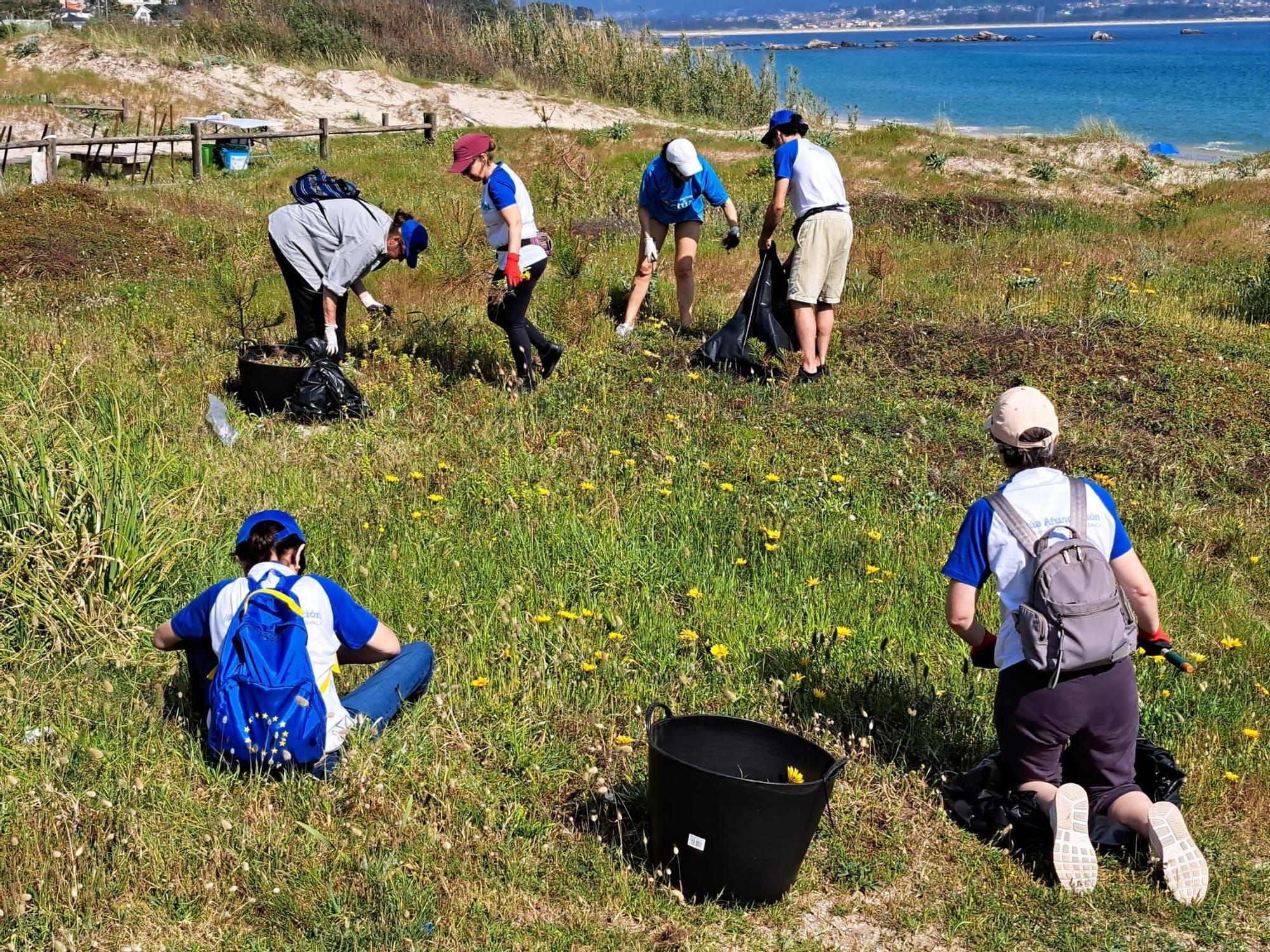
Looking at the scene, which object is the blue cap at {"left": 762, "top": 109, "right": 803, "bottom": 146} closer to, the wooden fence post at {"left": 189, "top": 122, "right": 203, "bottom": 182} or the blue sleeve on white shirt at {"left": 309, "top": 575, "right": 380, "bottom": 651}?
the blue sleeve on white shirt at {"left": 309, "top": 575, "right": 380, "bottom": 651}

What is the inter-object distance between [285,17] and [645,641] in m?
40.9

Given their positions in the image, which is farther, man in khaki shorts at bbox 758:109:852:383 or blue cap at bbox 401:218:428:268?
man in khaki shorts at bbox 758:109:852:383

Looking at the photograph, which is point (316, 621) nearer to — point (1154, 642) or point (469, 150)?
point (1154, 642)

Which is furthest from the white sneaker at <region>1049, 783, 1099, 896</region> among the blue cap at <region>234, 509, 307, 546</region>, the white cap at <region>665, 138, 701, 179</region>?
the white cap at <region>665, 138, 701, 179</region>

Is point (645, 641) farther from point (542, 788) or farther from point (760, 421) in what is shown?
point (760, 421)

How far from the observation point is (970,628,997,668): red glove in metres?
4.07

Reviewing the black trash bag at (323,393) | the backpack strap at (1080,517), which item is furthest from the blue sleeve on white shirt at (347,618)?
the black trash bag at (323,393)

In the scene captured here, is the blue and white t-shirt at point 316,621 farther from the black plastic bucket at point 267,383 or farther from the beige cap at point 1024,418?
the black plastic bucket at point 267,383

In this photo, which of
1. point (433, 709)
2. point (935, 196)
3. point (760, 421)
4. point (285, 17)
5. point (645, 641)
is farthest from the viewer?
point (285, 17)

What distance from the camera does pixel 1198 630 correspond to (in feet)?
17.6

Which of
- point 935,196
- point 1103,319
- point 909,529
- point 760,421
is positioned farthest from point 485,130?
point 909,529

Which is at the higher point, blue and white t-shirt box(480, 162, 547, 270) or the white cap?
the white cap

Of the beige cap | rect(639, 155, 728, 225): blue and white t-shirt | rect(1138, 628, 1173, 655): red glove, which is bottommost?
rect(1138, 628, 1173, 655): red glove

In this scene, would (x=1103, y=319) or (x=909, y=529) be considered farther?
(x=1103, y=319)
